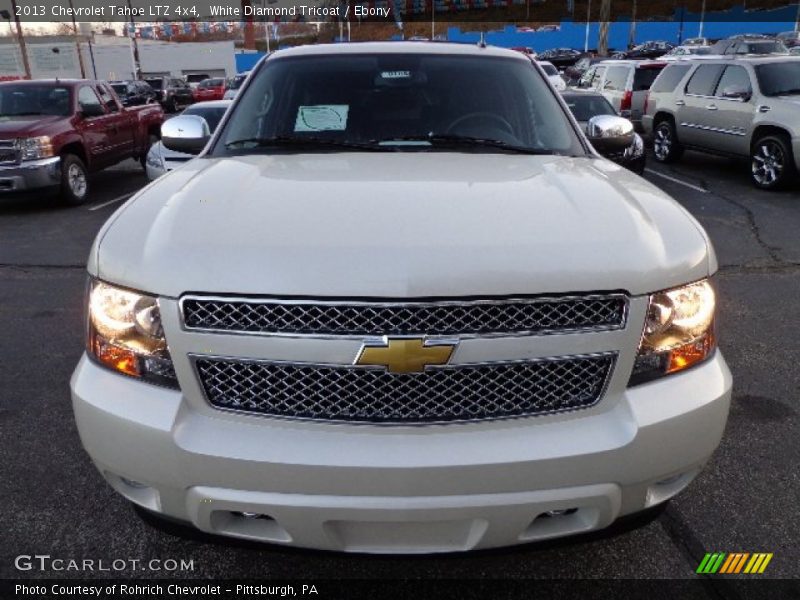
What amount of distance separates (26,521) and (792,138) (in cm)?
990

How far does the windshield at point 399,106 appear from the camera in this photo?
3.16 metres

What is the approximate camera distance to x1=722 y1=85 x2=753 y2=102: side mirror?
10078 mm

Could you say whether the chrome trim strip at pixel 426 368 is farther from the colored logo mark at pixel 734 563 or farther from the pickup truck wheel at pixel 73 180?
the pickup truck wheel at pixel 73 180

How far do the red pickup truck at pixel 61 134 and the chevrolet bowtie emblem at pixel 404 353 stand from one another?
8.89 meters

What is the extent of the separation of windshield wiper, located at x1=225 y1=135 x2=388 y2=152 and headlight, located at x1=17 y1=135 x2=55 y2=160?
7.26 m

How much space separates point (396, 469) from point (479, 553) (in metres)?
0.38

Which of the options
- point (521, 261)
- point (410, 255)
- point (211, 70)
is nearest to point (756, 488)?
point (521, 261)

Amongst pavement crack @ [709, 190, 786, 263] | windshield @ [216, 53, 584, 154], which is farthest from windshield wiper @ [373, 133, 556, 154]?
pavement crack @ [709, 190, 786, 263]

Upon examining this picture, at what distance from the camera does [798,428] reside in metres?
3.38

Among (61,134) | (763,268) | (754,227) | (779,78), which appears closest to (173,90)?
(61,134)

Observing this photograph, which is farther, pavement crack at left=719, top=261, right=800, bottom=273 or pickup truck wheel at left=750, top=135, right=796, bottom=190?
pickup truck wheel at left=750, top=135, right=796, bottom=190

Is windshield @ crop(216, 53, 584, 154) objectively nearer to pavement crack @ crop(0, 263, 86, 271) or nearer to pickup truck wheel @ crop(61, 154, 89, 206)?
pavement crack @ crop(0, 263, 86, 271)

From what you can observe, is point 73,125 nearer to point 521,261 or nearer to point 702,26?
point 521,261

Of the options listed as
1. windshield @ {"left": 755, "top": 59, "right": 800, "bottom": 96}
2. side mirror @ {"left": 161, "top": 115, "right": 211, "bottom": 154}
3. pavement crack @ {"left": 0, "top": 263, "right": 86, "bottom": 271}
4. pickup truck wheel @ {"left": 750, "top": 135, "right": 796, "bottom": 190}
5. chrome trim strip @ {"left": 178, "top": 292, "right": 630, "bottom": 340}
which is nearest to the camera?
chrome trim strip @ {"left": 178, "top": 292, "right": 630, "bottom": 340}
